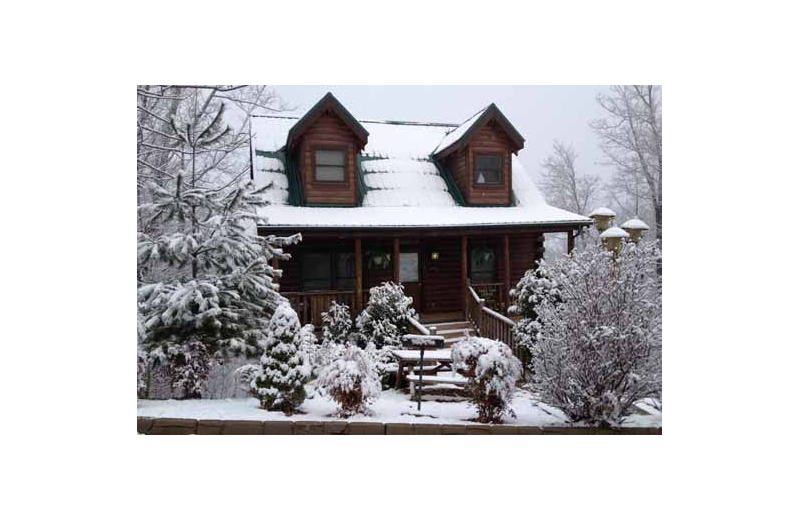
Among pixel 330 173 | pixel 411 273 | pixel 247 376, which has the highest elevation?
pixel 330 173

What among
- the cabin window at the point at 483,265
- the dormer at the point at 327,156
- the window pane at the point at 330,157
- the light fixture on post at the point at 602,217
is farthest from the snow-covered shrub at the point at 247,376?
the light fixture on post at the point at 602,217

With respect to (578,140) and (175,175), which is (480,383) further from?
(175,175)

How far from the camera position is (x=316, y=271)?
6801 millimetres

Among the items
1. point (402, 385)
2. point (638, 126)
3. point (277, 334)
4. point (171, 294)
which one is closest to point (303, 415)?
point (277, 334)

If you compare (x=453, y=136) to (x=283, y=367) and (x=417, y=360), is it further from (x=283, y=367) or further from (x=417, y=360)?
(x=283, y=367)

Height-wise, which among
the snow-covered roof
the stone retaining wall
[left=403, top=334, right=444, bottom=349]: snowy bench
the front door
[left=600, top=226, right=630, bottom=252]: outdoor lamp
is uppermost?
the snow-covered roof

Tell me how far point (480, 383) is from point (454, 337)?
1.97 metres

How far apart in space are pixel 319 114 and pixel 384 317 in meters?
3.23

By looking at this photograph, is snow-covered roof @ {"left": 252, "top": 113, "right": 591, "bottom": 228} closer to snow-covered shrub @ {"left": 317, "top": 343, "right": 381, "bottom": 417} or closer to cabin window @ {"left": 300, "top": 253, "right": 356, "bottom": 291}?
cabin window @ {"left": 300, "top": 253, "right": 356, "bottom": 291}

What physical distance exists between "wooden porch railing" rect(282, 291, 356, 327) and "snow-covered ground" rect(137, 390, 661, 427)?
1.22m

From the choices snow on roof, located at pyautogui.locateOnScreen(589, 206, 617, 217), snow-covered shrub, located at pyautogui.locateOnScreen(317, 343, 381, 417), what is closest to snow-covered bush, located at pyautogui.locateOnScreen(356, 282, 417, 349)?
snow-covered shrub, located at pyautogui.locateOnScreen(317, 343, 381, 417)

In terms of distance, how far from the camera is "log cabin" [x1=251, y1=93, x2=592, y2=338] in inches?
265

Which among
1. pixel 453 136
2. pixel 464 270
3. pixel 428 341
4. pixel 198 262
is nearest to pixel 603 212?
pixel 464 270

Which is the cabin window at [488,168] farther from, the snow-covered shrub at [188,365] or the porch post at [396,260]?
the snow-covered shrub at [188,365]
